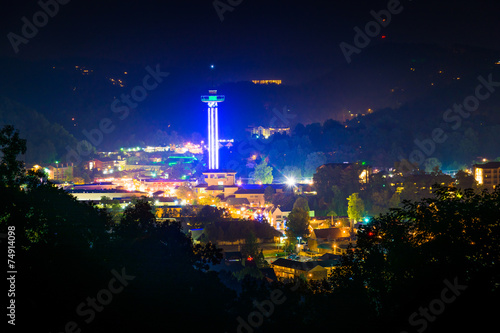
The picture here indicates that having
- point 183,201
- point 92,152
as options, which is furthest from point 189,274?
point 92,152

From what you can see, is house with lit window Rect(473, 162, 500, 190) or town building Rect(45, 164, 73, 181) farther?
town building Rect(45, 164, 73, 181)

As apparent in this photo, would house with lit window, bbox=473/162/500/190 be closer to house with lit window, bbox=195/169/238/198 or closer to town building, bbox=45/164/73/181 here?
house with lit window, bbox=195/169/238/198

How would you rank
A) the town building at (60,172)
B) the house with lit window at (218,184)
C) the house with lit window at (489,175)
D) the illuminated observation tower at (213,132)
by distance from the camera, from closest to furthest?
the house with lit window at (489,175) → the house with lit window at (218,184) → the illuminated observation tower at (213,132) → the town building at (60,172)

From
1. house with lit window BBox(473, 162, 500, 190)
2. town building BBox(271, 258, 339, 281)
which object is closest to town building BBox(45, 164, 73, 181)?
house with lit window BBox(473, 162, 500, 190)

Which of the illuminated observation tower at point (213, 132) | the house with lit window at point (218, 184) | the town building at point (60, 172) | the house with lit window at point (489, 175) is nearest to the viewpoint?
the house with lit window at point (489, 175)

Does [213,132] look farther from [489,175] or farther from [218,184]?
[489,175]

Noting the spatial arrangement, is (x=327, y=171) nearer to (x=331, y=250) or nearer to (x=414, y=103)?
(x=331, y=250)

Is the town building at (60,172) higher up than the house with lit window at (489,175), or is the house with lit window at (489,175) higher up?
the town building at (60,172)

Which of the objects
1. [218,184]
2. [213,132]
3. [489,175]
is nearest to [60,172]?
[213,132]

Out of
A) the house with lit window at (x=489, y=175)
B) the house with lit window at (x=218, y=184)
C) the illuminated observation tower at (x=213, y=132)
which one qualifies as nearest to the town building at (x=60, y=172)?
the illuminated observation tower at (x=213, y=132)

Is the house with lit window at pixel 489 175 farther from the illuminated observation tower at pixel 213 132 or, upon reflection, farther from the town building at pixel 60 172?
the town building at pixel 60 172

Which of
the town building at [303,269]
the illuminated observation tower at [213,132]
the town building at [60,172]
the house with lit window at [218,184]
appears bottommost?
the town building at [303,269]
